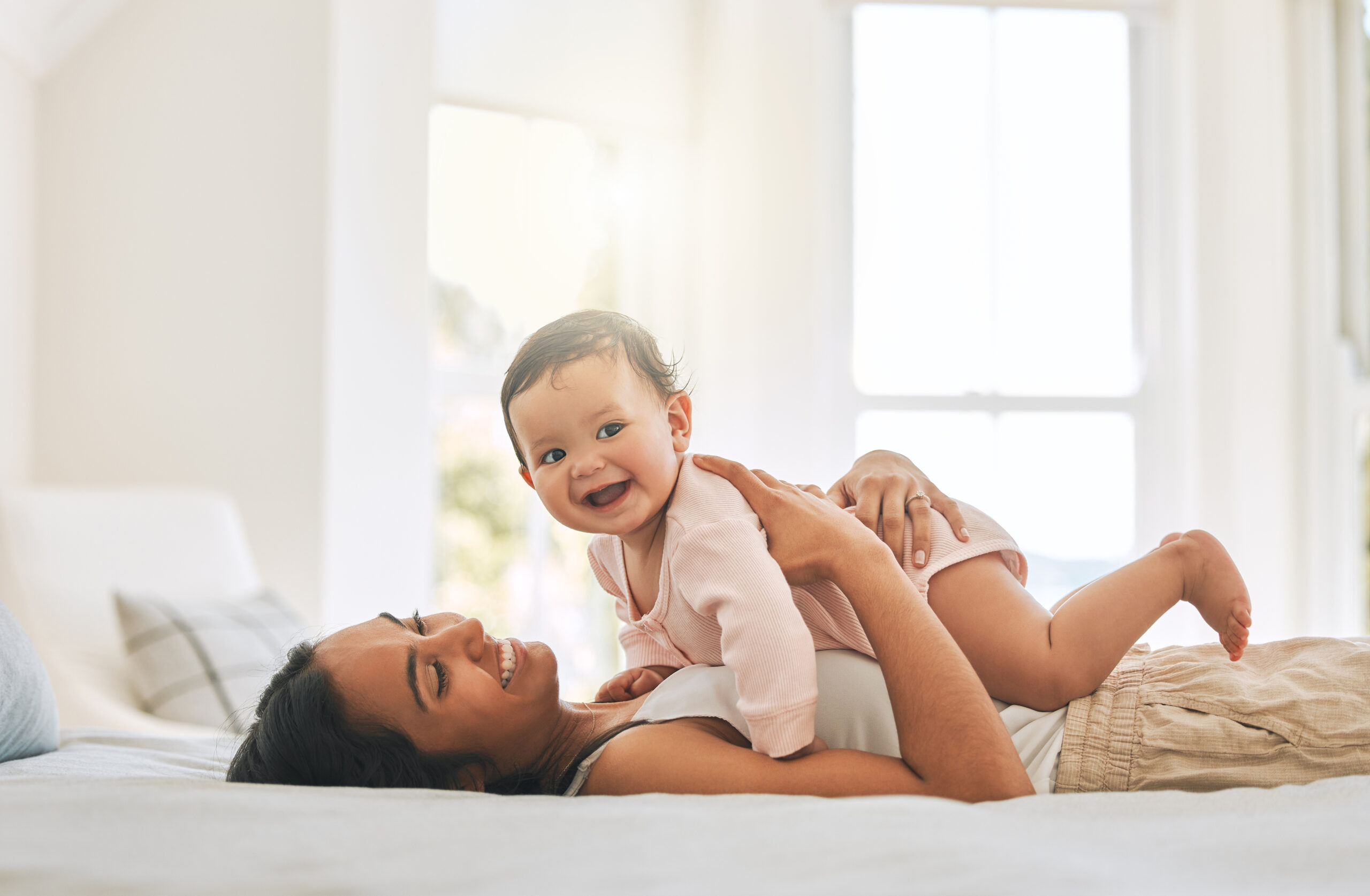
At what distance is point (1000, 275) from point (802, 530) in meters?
2.69

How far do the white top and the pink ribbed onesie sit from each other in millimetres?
51

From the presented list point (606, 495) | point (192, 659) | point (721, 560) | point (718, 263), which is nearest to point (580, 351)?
point (606, 495)

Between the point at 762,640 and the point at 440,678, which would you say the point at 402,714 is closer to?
the point at 440,678

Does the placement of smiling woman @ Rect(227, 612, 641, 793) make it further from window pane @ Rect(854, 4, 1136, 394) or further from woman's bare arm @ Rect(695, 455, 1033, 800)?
window pane @ Rect(854, 4, 1136, 394)

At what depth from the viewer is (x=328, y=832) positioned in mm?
705

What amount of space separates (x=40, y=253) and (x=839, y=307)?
8.32 ft

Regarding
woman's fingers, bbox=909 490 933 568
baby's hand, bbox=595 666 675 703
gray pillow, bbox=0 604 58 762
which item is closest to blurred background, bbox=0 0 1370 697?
gray pillow, bbox=0 604 58 762

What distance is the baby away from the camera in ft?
3.41

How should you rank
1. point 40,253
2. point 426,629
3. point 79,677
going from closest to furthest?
point 426,629
point 79,677
point 40,253

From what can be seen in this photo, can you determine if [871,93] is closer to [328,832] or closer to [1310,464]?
[1310,464]

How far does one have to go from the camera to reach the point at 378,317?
307 cm

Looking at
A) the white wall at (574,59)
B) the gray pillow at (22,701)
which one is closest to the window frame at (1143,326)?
the white wall at (574,59)

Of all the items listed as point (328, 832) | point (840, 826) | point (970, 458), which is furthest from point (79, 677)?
point (970, 458)

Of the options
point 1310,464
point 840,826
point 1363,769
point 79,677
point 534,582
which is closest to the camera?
point 840,826
